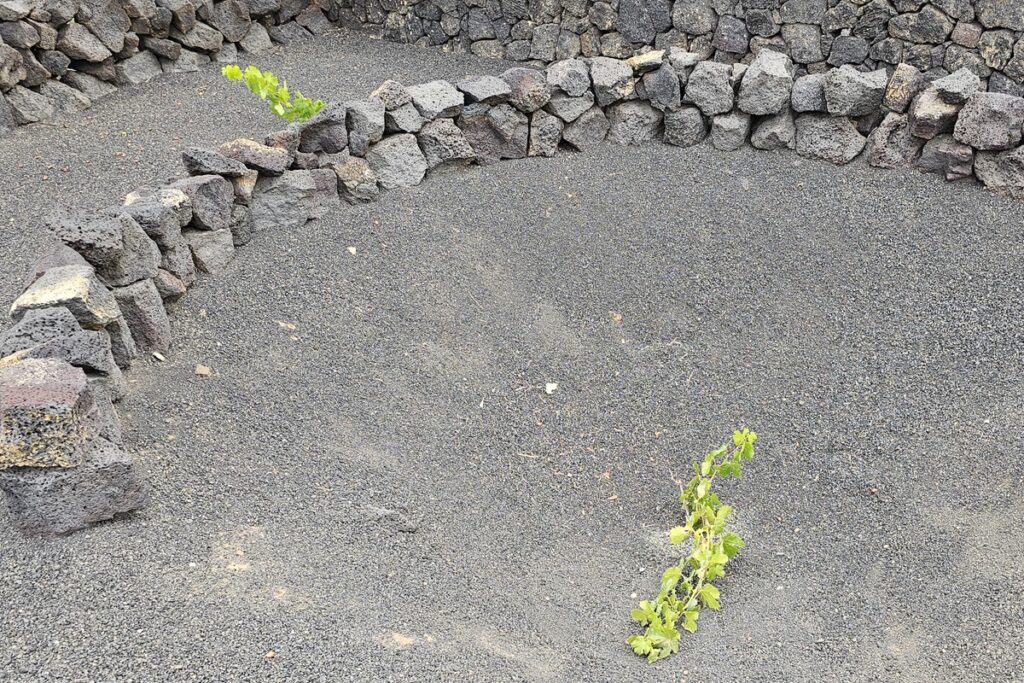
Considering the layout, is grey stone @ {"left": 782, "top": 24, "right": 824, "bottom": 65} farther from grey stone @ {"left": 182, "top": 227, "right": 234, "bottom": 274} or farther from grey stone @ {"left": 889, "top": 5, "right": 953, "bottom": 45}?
grey stone @ {"left": 182, "top": 227, "right": 234, "bottom": 274}

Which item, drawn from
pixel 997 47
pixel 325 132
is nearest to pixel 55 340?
pixel 325 132

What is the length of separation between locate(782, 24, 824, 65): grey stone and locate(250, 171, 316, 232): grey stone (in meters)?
5.44

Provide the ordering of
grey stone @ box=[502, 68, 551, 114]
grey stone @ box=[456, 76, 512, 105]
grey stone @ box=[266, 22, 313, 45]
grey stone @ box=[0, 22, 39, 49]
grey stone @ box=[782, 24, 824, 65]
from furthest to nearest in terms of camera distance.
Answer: grey stone @ box=[266, 22, 313, 45] < grey stone @ box=[782, 24, 824, 65] < grey stone @ box=[0, 22, 39, 49] < grey stone @ box=[502, 68, 551, 114] < grey stone @ box=[456, 76, 512, 105]

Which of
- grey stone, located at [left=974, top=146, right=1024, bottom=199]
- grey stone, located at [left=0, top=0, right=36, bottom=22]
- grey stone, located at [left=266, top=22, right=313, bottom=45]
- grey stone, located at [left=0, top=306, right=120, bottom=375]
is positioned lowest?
grey stone, located at [left=266, top=22, right=313, bottom=45]

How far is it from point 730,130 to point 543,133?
5.17 ft

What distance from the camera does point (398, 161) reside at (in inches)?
320

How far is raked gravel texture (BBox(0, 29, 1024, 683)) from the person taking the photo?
448cm

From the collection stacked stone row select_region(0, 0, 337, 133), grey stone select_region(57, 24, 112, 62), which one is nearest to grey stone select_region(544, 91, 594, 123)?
stacked stone row select_region(0, 0, 337, 133)

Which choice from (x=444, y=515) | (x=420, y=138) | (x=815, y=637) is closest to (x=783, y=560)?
(x=815, y=637)

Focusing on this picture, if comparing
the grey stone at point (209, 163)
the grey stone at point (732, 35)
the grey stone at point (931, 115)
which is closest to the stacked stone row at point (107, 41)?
the grey stone at point (209, 163)

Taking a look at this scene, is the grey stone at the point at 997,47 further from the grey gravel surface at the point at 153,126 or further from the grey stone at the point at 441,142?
the grey stone at the point at 441,142

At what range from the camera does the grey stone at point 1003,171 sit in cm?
755

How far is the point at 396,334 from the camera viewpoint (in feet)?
22.0

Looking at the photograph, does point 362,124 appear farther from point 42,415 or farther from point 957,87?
point 957,87
